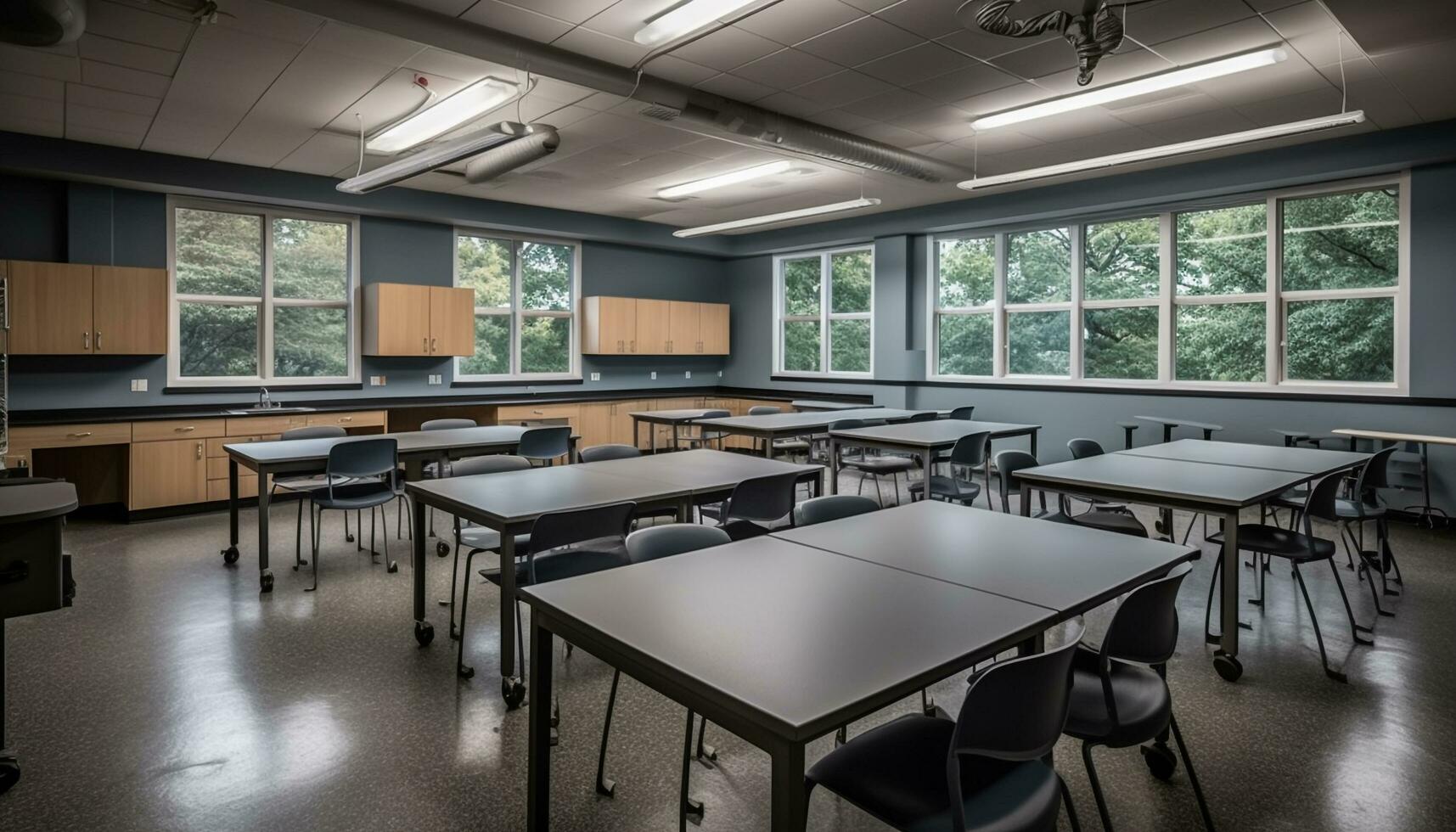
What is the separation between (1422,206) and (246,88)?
8.79 metres

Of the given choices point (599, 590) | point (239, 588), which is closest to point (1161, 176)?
point (599, 590)

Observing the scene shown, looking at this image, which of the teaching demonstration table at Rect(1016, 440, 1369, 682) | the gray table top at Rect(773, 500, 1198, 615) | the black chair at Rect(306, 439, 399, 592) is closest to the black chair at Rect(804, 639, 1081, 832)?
the gray table top at Rect(773, 500, 1198, 615)

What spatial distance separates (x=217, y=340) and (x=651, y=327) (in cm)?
498

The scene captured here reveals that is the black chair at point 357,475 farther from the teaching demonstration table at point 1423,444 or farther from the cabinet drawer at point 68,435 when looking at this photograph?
the teaching demonstration table at point 1423,444

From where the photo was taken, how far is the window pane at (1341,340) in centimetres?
654

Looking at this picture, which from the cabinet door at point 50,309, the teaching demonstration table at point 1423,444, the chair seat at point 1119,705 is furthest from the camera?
the cabinet door at point 50,309

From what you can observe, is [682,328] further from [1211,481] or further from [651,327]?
[1211,481]

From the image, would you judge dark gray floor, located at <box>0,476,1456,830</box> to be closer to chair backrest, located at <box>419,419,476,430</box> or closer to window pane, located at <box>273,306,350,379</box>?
chair backrest, located at <box>419,419,476,430</box>

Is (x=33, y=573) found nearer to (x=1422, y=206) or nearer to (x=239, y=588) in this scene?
(x=239, y=588)

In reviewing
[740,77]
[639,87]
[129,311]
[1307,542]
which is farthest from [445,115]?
[1307,542]

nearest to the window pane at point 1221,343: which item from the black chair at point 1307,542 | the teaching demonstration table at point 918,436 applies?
the teaching demonstration table at point 918,436

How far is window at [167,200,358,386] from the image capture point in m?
7.23

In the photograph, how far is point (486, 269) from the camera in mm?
9336

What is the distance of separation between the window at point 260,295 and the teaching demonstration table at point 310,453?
280 cm
